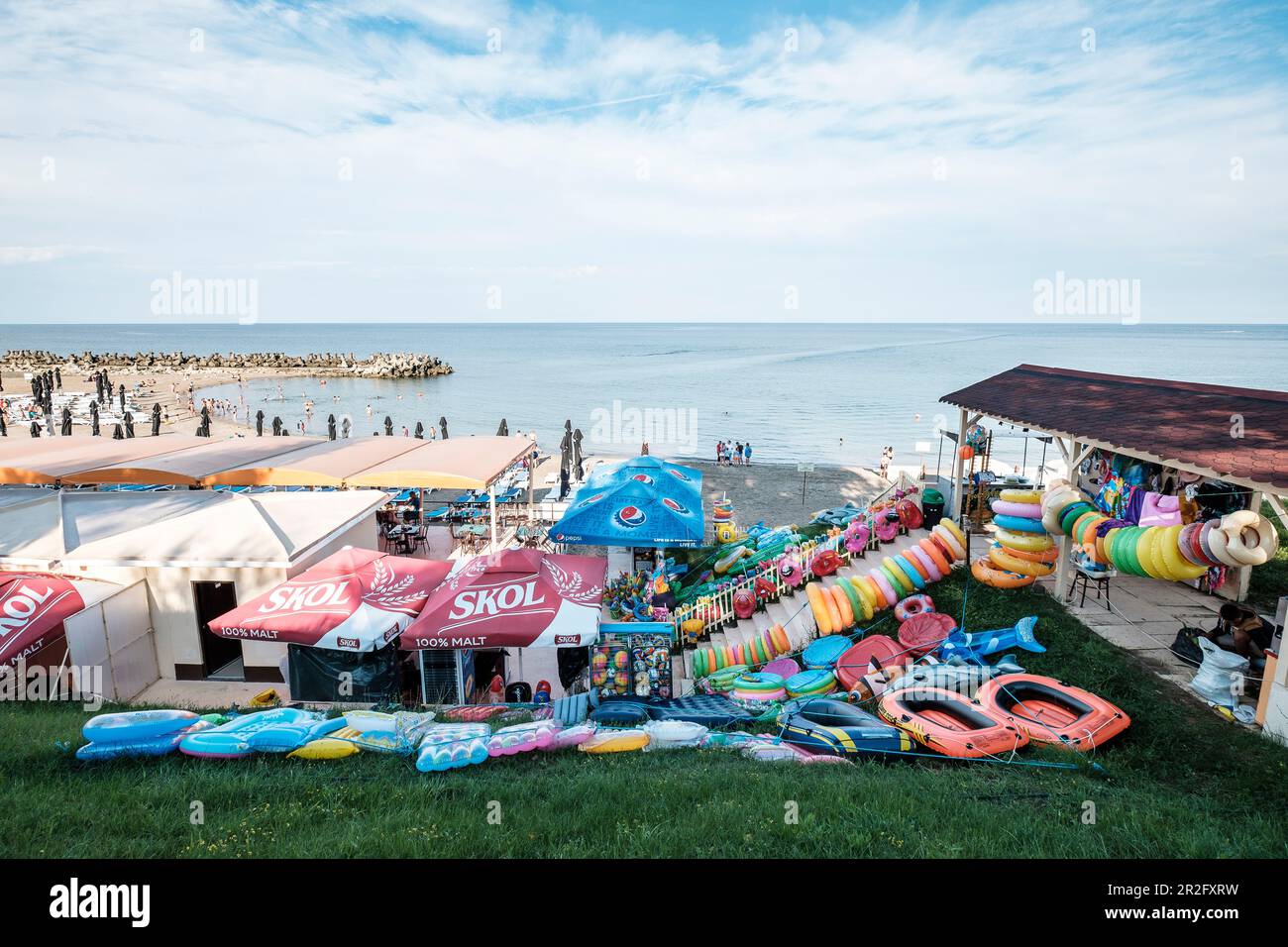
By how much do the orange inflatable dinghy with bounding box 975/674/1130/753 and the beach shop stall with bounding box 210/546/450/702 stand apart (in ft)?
23.7

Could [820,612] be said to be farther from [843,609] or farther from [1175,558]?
[1175,558]

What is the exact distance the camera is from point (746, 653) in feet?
36.8

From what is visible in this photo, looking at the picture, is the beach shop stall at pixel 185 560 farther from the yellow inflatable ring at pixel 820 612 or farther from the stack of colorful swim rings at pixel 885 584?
the stack of colorful swim rings at pixel 885 584

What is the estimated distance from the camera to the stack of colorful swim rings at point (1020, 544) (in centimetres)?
1044

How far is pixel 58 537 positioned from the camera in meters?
10.9

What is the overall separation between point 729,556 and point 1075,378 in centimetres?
760

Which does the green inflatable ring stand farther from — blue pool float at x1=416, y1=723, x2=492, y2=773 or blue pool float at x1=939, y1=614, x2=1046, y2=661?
blue pool float at x1=416, y1=723, x2=492, y2=773

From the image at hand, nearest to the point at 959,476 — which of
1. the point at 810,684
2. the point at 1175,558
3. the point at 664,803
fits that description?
the point at 1175,558

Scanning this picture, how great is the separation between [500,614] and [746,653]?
425 centimetres

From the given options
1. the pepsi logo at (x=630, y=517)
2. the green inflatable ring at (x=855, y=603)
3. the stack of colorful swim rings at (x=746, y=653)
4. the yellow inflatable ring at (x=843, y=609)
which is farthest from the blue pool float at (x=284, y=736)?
the pepsi logo at (x=630, y=517)

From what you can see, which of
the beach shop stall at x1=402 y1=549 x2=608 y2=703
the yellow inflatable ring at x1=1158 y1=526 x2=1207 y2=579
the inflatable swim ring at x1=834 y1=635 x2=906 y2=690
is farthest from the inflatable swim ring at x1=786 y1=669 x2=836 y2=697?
the yellow inflatable ring at x1=1158 y1=526 x2=1207 y2=579
